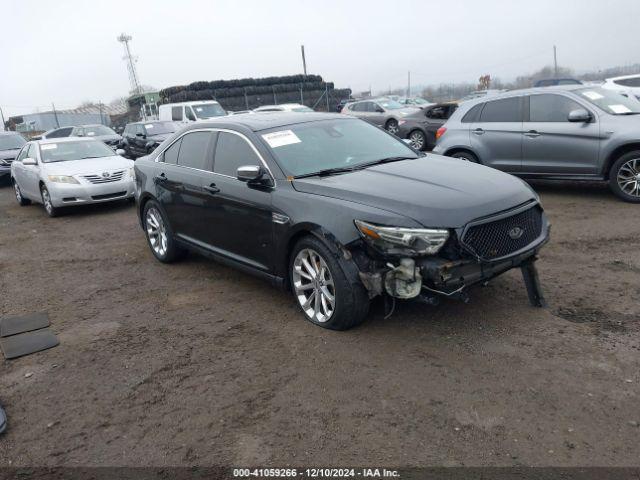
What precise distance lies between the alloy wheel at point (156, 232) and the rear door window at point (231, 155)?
4.78 ft

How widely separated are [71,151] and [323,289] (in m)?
8.79

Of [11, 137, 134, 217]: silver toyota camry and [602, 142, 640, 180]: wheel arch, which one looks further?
[11, 137, 134, 217]: silver toyota camry

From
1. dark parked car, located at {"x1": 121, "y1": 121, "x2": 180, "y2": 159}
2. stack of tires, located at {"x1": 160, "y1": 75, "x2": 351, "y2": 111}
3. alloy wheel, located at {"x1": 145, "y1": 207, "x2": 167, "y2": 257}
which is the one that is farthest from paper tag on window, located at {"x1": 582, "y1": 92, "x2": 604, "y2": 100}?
stack of tires, located at {"x1": 160, "y1": 75, "x2": 351, "y2": 111}

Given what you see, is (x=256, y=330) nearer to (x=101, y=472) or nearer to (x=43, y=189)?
(x=101, y=472)

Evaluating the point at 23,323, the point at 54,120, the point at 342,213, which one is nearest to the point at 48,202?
the point at 23,323

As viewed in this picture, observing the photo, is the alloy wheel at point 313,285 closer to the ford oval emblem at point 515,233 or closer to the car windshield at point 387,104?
the ford oval emblem at point 515,233

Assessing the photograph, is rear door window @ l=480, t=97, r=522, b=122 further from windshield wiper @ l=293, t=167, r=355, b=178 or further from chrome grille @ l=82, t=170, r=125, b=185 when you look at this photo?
chrome grille @ l=82, t=170, r=125, b=185

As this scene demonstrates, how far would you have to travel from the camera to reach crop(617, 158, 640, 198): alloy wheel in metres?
7.42

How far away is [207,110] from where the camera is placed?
20.8 meters

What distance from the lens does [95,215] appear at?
10281 mm

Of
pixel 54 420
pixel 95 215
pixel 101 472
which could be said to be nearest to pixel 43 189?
pixel 95 215

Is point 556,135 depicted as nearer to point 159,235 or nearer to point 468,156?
point 468,156

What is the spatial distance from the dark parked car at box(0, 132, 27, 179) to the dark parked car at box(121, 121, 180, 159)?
313 cm

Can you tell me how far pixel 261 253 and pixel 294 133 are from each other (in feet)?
3.85
